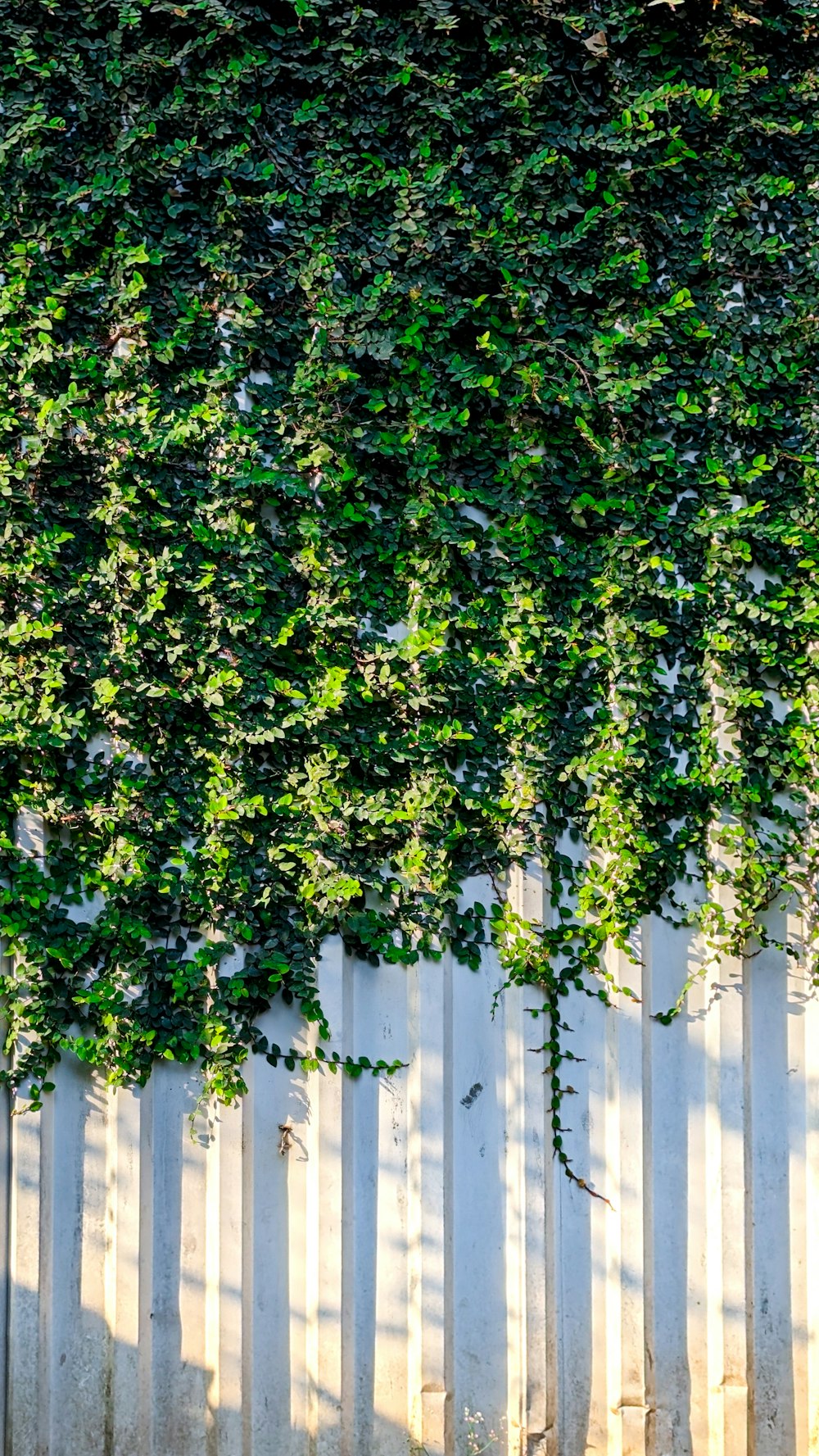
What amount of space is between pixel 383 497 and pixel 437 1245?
203cm

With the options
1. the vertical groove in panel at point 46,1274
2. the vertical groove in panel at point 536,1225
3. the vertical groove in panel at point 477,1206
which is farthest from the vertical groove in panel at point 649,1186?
the vertical groove in panel at point 46,1274

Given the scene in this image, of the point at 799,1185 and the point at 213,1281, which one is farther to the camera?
the point at 799,1185

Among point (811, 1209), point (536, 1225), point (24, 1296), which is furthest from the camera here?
point (811, 1209)

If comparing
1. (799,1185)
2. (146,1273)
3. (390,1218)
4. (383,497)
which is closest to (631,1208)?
(799,1185)

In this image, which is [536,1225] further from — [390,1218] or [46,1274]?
[46,1274]

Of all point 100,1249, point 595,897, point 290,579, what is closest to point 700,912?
point 595,897

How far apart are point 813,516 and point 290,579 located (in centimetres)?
150

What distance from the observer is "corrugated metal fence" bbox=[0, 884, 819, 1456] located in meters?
2.70

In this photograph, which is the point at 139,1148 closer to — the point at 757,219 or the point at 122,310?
the point at 122,310

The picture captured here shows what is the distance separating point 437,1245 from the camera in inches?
108

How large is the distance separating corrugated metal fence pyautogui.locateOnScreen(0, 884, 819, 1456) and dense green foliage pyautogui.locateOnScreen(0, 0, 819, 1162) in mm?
180

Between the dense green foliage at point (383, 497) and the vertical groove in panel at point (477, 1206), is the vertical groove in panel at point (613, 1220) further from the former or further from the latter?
the vertical groove in panel at point (477, 1206)

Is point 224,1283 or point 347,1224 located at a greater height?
point 347,1224

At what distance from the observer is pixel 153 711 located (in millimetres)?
2777
